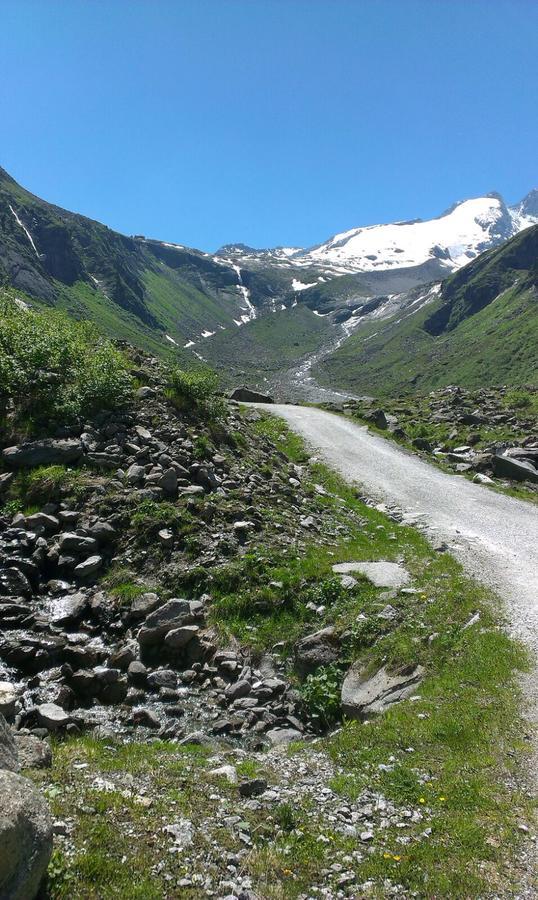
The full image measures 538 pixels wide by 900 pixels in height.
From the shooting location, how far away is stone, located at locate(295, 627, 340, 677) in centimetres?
1409

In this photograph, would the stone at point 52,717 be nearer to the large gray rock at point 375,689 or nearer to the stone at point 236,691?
the stone at point 236,691

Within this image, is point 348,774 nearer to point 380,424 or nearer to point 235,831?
point 235,831

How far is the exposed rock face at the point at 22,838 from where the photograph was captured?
5.42 m

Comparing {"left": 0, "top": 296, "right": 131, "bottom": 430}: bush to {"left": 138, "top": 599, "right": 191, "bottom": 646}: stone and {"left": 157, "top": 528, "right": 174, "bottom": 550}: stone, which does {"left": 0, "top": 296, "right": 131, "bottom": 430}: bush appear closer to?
{"left": 157, "top": 528, "right": 174, "bottom": 550}: stone

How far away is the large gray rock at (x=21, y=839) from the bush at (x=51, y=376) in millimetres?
19780

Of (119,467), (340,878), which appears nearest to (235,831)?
(340,878)

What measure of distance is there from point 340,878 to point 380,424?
47.3 metres

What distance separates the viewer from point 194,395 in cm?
2959

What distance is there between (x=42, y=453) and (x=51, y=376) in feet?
17.3

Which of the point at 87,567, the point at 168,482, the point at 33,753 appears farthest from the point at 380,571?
the point at 33,753

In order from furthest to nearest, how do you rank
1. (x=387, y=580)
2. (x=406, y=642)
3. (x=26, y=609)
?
(x=387, y=580) < (x=26, y=609) < (x=406, y=642)

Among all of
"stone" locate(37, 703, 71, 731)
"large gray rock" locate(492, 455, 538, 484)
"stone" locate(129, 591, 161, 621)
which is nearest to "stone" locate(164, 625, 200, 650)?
"stone" locate(129, 591, 161, 621)

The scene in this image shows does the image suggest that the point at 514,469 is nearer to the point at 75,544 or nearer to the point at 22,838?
the point at 75,544

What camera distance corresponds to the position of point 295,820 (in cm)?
835
